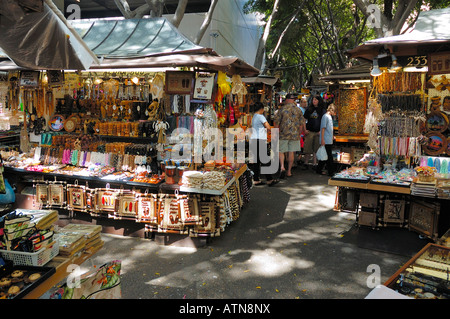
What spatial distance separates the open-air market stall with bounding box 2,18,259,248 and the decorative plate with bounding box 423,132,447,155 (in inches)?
126

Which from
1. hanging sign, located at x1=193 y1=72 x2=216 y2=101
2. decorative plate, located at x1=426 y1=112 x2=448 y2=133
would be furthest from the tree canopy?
hanging sign, located at x1=193 y1=72 x2=216 y2=101

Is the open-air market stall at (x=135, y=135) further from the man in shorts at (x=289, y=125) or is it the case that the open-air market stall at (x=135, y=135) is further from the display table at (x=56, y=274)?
the display table at (x=56, y=274)

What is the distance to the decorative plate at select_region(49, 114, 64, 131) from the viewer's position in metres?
6.76

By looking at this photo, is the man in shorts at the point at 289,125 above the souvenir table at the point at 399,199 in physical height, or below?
above

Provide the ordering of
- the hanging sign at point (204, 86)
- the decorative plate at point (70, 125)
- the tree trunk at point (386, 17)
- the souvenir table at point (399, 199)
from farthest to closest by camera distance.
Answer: the tree trunk at point (386, 17) → the decorative plate at point (70, 125) → the hanging sign at point (204, 86) → the souvenir table at point (399, 199)

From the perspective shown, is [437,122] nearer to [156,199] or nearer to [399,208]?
[399,208]

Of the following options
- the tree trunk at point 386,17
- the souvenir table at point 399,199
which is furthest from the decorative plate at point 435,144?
the tree trunk at point 386,17

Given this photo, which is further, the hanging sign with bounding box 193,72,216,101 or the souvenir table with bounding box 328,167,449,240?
the hanging sign with bounding box 193,72,216,101

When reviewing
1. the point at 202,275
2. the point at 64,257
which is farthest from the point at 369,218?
the point at 64,257

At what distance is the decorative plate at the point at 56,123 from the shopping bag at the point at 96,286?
4.91 metres

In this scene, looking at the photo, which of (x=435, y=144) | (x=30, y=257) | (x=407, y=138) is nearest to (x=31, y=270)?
(x=30, y=257)

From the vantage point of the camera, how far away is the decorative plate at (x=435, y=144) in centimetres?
539

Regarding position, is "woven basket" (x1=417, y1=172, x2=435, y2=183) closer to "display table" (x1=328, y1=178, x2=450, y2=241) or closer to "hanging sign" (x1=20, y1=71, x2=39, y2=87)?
"display table" (x1=328, y1=178, x2=450, y2=241)

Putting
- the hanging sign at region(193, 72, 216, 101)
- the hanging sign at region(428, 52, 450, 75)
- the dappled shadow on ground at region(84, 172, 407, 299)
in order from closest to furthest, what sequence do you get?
the dappled shadow on ground at region(84, 172, 407, 299), the hanging sign at region(428, 52, 450, 75), the hanging sign at region(193, 72, 216, 101)
